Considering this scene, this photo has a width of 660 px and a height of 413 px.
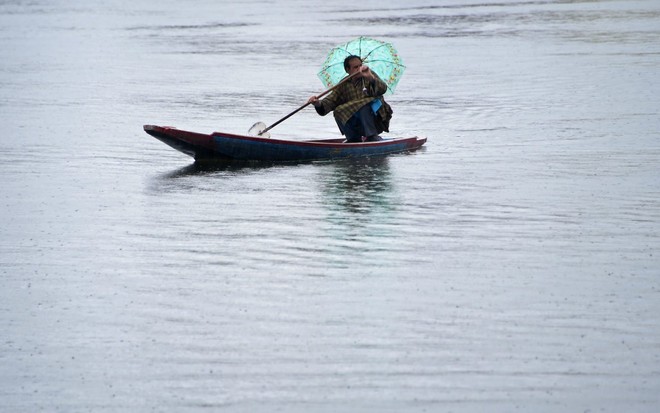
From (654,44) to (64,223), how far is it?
20376mm

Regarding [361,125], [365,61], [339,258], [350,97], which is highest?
[365,61]

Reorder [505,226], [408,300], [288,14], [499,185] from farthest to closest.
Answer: [288,14], [499,185], [505,226], [408,300]

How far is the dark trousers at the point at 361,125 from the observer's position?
15.5 m

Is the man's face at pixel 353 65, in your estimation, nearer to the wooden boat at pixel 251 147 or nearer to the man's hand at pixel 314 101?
the man's hand at pixel 314 101

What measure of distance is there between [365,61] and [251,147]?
79.3 inches

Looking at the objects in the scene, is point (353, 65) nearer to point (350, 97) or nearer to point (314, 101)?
point (350, 97)

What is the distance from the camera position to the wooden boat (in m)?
14.7

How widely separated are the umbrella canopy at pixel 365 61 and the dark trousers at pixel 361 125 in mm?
680

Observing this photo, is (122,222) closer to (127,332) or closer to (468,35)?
(127,332)

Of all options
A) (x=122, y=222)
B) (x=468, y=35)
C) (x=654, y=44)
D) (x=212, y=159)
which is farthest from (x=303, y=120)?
(x=468, y=35)

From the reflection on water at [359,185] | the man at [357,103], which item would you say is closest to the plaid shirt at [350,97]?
the man at [357,103]

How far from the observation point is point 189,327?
28.0ft

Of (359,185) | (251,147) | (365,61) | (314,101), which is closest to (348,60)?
(365,61)

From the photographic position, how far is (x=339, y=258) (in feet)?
34.0
